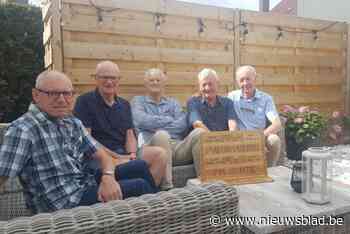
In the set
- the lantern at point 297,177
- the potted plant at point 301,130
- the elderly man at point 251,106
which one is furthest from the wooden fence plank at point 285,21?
the lantern at point 297,177

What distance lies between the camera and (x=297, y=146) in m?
3.23

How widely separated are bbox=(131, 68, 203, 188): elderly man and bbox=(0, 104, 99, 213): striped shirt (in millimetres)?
938

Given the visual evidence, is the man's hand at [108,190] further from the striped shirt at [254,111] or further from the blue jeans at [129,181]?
the striped shirt at [254,111]

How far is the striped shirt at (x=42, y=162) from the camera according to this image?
1102 mm

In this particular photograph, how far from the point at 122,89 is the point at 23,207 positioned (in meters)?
1.45

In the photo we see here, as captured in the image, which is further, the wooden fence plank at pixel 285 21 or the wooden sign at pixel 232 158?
the wooden fence plank at pixel 285 21

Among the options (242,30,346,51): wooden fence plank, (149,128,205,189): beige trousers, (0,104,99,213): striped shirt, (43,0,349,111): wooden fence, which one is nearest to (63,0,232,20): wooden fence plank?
(43,0,349,111): wooden fence

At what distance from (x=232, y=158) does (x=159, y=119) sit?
92cm

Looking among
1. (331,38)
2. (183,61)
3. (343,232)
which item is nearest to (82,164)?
(343,232)

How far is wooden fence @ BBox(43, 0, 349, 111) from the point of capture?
2516 mm

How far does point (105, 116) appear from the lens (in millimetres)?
2082

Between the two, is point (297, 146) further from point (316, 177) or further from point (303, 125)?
point (316, 177)

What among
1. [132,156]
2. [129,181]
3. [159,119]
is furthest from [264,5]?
[129,181]

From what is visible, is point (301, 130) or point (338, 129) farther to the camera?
point (338, 129)
